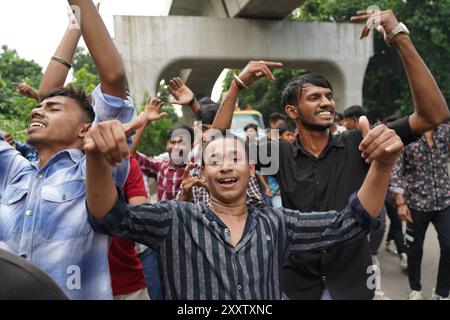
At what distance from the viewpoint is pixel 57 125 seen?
1769mm

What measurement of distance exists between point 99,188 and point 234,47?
11.5m

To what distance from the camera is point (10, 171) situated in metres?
1.82

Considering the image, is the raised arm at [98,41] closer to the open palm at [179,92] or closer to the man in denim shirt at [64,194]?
the man in denim shirt at [64,194]

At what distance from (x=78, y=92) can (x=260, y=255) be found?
105cm

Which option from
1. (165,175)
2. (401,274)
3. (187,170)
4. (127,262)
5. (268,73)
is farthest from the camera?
(401,274)

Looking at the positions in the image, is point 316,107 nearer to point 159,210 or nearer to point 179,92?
point 159,210

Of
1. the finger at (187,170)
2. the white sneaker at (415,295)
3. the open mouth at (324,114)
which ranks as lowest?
the white sneaker at (415,295)

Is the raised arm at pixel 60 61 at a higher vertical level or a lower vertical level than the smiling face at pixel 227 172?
higher

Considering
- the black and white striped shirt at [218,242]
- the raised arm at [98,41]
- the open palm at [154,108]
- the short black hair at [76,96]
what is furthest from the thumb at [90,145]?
the open palm at [154,108]

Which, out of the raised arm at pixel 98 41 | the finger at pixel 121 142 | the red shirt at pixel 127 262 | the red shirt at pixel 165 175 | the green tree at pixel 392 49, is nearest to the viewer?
the finger at pixel 121 142

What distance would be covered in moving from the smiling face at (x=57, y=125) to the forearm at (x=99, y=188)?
429 mm

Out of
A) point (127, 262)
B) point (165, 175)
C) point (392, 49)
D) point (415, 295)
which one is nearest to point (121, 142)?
point (127, 262)

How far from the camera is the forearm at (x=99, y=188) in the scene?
1.41 metres

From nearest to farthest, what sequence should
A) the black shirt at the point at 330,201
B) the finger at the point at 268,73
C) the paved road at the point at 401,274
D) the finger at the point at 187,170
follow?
the black shirt at the point at 330,201 < the finger at the point at 268,73 < the finger at the point at 187,170 < the paved road at the point at 401,274
